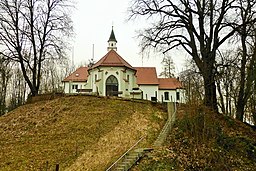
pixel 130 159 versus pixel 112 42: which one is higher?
pixel 112 42

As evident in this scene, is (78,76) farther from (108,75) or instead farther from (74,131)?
(74,131)

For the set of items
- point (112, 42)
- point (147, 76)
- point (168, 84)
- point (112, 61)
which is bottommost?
point (168, 84)

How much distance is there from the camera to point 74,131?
2111cm

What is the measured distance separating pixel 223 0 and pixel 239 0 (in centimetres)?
111

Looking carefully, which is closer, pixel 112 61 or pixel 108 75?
pixel 108 75

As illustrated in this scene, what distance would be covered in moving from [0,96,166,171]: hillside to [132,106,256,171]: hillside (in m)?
2.11

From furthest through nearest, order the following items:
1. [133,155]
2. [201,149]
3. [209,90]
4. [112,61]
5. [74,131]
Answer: [112,61], [209,90], [74,131], [201,149], [133,155]

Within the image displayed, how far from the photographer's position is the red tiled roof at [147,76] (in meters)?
48.0

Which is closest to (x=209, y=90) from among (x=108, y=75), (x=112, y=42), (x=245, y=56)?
(x=245, y=56)

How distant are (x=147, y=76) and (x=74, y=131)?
96.6ft

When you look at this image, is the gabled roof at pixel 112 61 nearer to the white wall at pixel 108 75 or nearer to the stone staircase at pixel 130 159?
the white wall at pixel 108 75

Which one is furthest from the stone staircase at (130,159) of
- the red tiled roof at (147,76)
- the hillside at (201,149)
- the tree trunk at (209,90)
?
the red tiled roof at (147,76)

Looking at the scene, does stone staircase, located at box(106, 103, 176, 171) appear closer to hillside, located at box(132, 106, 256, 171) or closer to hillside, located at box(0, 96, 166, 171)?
hillside, located at box(132, 106, 256, 171)

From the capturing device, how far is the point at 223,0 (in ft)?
71.5
